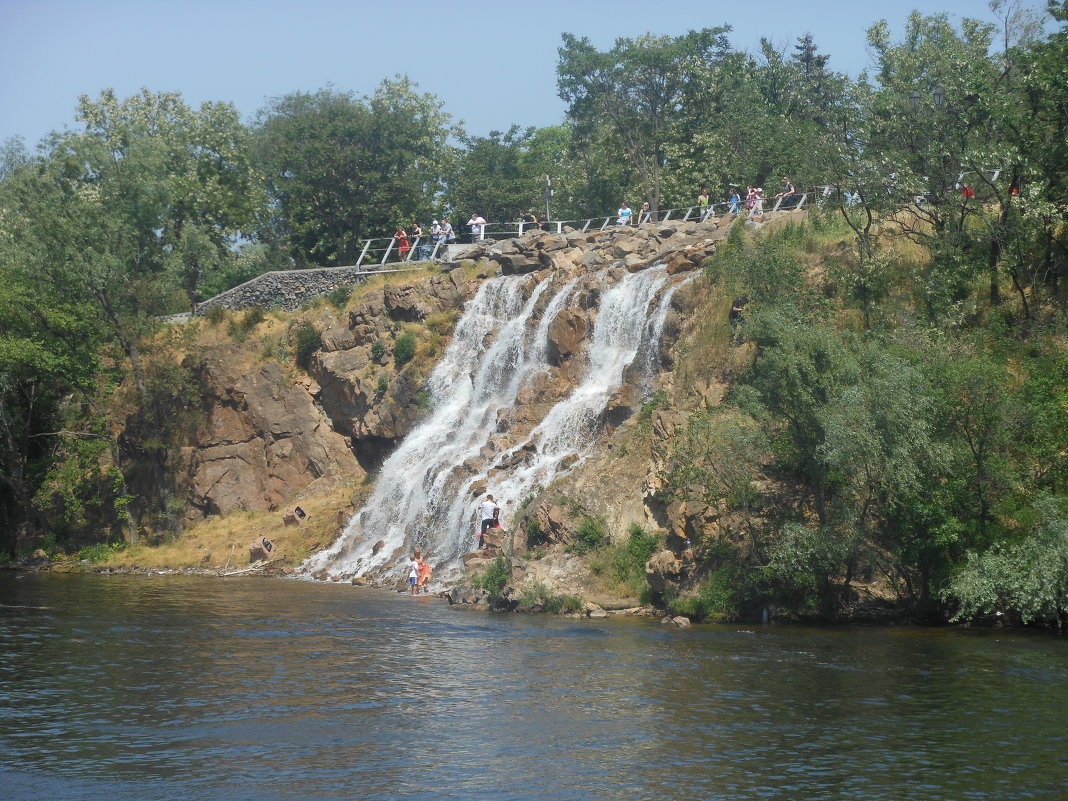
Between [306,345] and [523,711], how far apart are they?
36.0 metres

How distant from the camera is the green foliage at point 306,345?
181 feet

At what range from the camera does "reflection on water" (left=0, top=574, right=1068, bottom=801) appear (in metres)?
17.7

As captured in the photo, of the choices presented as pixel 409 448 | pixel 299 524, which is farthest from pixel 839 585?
pixel 299 524

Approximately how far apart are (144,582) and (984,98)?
33834 mm

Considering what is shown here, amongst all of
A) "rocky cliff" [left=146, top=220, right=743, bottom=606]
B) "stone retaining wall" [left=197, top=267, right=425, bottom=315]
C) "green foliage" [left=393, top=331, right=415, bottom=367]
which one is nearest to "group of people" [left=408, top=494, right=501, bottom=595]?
"rocky cliff" [left=146, top=220, right=743, bottom=606]

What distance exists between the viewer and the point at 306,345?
2167 inches

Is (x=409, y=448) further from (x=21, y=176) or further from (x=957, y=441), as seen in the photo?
(x=21, y=176)

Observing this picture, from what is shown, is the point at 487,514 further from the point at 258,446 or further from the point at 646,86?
the point at 646,86

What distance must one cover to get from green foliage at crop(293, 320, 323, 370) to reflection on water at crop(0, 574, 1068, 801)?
976 inches

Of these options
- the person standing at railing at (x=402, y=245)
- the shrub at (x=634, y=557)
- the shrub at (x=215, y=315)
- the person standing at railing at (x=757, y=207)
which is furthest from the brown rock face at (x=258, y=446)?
the shrub at (x=634, y=557)

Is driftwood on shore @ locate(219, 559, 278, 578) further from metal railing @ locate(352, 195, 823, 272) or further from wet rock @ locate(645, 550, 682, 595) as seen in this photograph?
wet rock @ locate(645, 550, 682, 595)

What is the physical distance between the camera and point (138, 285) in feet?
174

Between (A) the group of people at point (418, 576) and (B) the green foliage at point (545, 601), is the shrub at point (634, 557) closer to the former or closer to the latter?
(B) the green foliage at point (545, 601)

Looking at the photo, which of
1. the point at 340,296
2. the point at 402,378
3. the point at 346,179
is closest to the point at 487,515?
the point at 402,378
